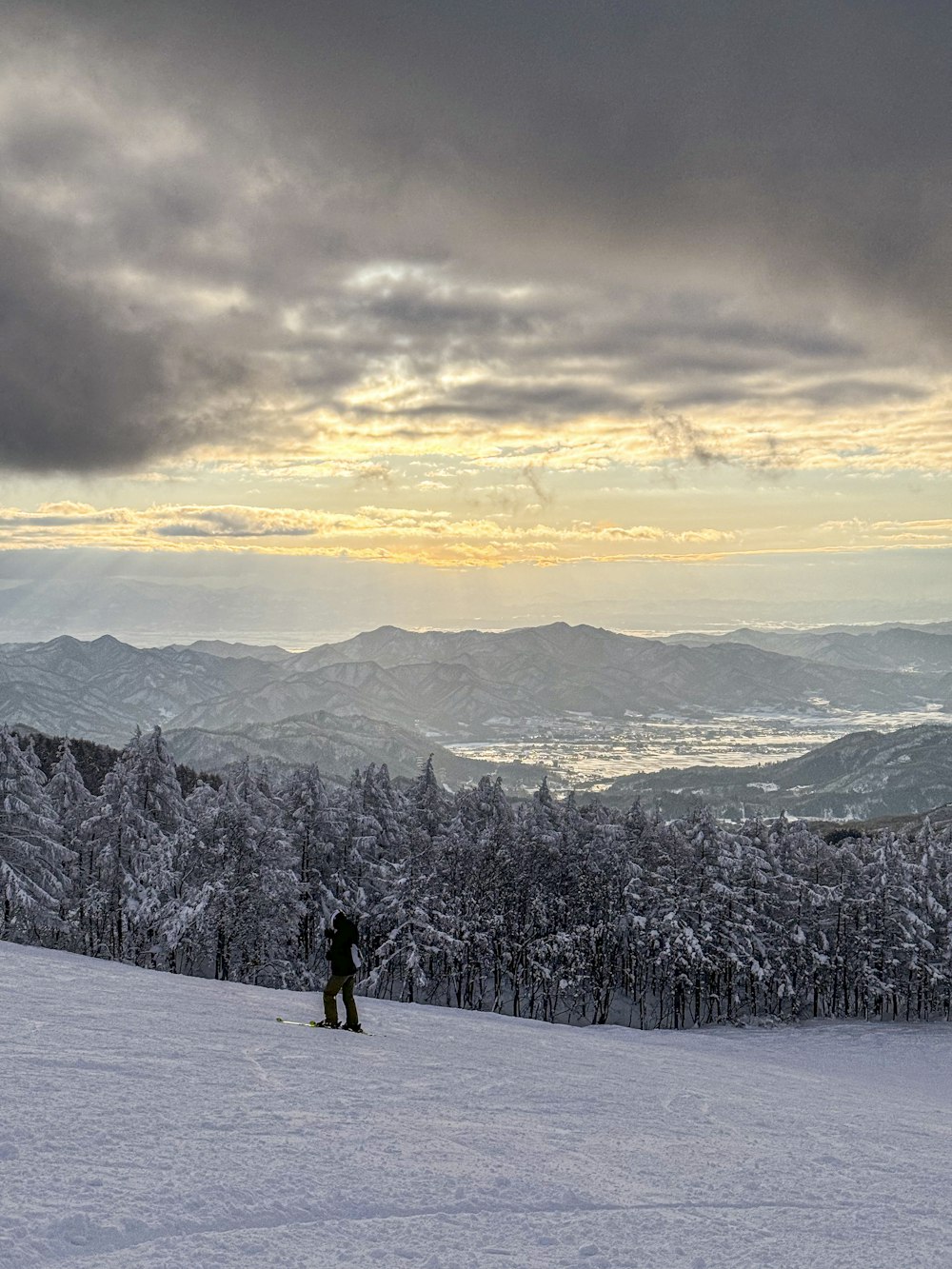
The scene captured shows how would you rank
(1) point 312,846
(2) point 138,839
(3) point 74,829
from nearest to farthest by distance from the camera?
(2) point 138,839 → (1) point 312,846 → (3) point 74,829

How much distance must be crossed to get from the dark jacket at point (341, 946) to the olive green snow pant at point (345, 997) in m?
0.16

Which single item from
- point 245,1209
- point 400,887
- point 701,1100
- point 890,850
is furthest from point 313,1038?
point 890,850

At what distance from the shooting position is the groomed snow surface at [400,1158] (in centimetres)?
635

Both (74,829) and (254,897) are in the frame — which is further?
(74,829)

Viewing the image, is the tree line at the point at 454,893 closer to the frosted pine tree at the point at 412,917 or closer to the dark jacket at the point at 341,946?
the frosted pine tree at the point at 412,917

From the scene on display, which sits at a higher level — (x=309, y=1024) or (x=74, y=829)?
(x=309, y=1024)

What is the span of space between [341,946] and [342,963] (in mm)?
311

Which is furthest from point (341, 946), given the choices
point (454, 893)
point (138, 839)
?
point (454, 893)

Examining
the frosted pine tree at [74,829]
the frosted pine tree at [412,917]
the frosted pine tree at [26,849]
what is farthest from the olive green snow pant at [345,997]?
the frosted pine tree at [74,829]

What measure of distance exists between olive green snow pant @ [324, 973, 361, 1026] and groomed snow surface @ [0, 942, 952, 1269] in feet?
3.28

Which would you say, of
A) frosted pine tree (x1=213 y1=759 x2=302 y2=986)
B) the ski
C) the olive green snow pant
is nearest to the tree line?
frosted pine tree (x1=213 y1=759 x2=302 y2=986)

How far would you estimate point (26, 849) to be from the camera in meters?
46.8

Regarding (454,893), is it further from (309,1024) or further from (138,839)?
(309,1024)

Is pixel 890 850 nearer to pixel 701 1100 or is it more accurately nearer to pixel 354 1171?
pixel 701 1100
